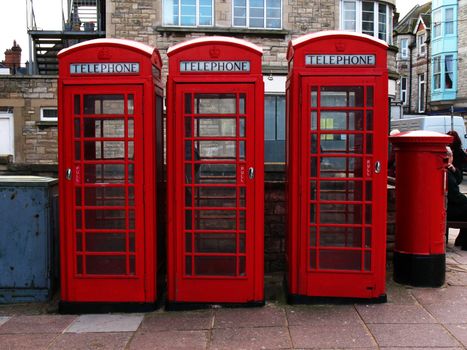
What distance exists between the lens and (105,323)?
4.79 metres

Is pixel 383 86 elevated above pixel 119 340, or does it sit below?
above

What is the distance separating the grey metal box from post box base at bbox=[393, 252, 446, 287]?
12.0 ft

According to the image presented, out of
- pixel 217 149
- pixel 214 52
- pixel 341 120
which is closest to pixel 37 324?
pixel 217 149

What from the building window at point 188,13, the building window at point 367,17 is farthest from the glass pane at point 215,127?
the building window at point 367,17

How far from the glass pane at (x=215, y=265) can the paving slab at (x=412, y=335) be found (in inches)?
51.9

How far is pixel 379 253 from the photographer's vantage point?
5.04 meters

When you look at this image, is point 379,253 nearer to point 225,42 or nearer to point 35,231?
point 225,42

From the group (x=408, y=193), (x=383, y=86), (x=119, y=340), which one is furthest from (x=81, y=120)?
(x=408, y=193)

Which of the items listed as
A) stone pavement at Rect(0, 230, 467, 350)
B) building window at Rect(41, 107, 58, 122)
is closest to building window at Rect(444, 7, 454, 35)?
building window at Rect(41, 107, 58, 122)

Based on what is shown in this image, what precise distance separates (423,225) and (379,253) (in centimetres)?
86

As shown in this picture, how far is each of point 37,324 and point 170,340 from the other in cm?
130

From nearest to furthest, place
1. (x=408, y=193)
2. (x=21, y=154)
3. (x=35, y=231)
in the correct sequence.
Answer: (x=35, y=231) < (x=408, y=193) < (x=21, y=154)

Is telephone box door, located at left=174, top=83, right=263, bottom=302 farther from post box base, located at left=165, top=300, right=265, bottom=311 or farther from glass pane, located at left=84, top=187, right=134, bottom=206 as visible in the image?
glass pane, located at left=84, top=187, right=134, bottom=206

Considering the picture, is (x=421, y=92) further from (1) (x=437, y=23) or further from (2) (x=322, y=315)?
(2) (x=322, y=315)
